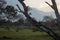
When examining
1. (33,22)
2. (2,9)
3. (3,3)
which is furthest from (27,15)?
(3,3)

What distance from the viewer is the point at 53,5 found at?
21.0 ft

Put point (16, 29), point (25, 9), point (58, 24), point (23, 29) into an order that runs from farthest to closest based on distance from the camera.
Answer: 1. point (23, 29)
2. point (16, 29)
3. point (25, 9)
4. point (58, 24)

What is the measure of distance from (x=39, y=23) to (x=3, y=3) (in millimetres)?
20331

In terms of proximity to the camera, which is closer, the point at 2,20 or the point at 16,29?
the point at 2,20

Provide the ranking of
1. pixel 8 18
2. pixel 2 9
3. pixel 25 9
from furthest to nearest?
1. pixel 8 18
2. pixel 2 9
3. pixel 25 9

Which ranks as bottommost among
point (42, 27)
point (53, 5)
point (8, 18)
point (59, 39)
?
point (59, 39)

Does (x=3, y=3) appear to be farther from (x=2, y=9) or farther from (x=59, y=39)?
(x=59, y=39)

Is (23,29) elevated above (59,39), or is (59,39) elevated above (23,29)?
(23,29)

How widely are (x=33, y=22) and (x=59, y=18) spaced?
0.74 metres

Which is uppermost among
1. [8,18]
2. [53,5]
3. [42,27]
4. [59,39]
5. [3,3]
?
[3,3]

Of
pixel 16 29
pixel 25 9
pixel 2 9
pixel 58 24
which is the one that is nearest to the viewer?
pixel 58 24

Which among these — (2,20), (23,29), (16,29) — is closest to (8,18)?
(2,20)

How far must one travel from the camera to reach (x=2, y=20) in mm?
27406

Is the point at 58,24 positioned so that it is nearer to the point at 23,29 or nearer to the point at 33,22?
the point at 33,22
